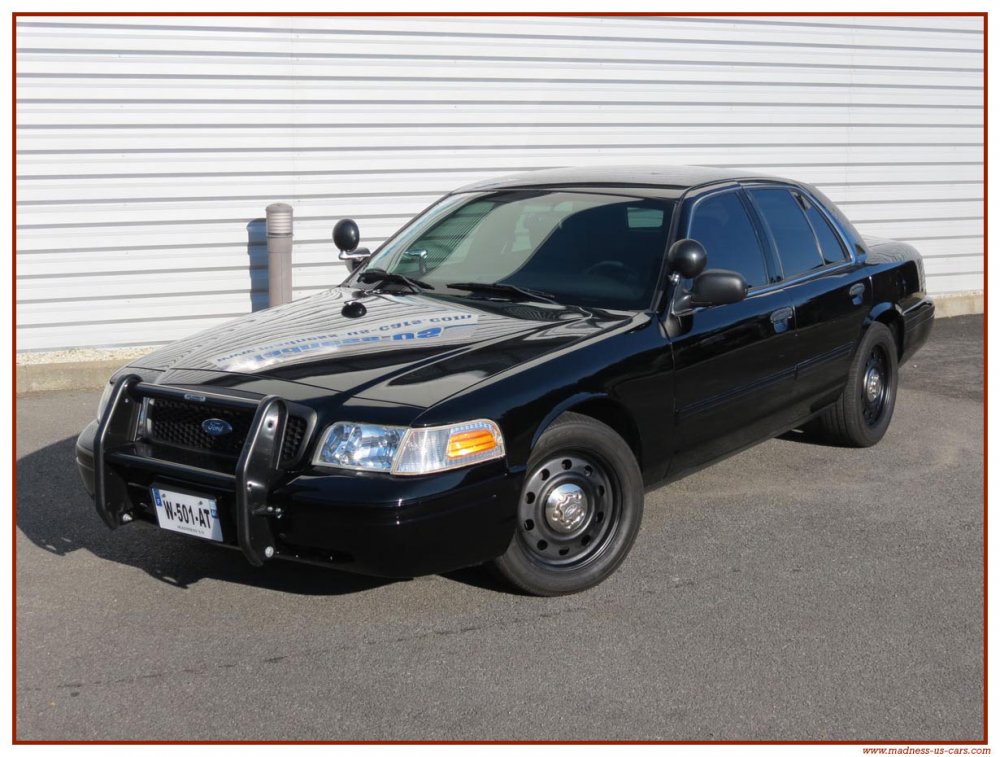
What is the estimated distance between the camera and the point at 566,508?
14.5ft

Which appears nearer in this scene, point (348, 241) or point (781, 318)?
Result: point (781, 318)

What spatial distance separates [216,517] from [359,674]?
29.2 inches

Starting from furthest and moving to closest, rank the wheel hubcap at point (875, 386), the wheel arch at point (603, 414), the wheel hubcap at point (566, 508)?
the wheel hubcap at point (875, 386)
the wheel hubcap at point (566, 508)
the wheel arch at point (603, 414)

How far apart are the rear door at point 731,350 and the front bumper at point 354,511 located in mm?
1218

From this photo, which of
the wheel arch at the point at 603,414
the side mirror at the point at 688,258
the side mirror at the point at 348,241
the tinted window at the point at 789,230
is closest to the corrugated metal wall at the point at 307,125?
the side mirror at the point at 348,241

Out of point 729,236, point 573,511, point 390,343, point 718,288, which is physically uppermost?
point 729,236

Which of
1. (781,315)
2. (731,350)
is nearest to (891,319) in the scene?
(781,315)

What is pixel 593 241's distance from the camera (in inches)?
205

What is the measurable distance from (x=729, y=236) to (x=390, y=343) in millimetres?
1906

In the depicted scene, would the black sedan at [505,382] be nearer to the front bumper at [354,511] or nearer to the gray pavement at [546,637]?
the front bumper at [354,511]

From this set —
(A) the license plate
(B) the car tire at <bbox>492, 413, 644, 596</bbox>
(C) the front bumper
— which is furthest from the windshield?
(A) the license plate

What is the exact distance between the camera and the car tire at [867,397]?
21.1ft

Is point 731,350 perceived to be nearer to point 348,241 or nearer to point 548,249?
point 548,249

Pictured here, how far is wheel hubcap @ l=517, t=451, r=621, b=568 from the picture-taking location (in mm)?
4355
